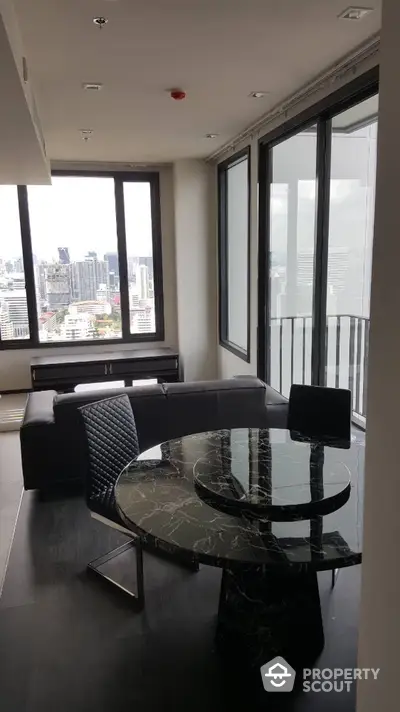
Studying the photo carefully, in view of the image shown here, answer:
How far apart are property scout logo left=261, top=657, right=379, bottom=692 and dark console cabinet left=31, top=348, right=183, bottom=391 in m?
4.75

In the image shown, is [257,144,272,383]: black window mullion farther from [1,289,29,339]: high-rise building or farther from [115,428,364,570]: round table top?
[1,289,29,339]: high-rise building

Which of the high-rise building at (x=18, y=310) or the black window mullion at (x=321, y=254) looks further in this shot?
the high-rise building at (x=18, y=310)

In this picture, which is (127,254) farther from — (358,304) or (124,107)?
(358,304)

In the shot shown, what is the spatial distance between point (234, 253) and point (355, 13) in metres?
3.74

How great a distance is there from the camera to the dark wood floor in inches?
80.7

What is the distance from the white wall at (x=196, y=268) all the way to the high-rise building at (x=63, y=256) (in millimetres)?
1479

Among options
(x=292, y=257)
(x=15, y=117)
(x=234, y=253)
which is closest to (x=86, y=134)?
(x=234, y=253)

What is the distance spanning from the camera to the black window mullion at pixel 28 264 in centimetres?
666

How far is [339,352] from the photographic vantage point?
432 cm

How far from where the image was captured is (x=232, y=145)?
559 centimetres

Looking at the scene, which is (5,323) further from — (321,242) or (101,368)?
(321,242)

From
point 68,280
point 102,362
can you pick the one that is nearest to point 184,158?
point 68,280

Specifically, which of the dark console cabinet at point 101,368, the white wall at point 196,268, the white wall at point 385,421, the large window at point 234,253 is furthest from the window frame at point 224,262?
the white wall at point 385,421

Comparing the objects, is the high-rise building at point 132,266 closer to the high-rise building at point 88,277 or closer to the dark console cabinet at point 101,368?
the high-rise building at point 88,277
